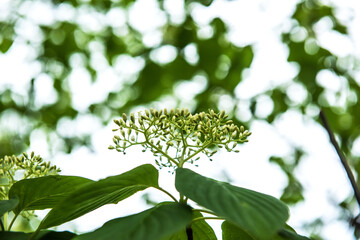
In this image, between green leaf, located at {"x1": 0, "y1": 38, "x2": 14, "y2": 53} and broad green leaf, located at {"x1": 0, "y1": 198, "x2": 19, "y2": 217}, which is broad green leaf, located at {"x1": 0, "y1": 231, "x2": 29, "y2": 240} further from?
green leaf, located at {"x1": 0, "y1": 38, "x2": 14, "y2": 53}

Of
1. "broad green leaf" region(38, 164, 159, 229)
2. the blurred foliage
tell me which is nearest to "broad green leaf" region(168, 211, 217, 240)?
"broad green leaf" region(38, 164, 159, 229)

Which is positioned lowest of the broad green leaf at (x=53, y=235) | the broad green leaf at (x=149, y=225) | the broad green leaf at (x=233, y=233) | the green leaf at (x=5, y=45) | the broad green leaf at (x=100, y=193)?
the broad green leaf at (x=233, y=233)

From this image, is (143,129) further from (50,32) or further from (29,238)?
(50,32)

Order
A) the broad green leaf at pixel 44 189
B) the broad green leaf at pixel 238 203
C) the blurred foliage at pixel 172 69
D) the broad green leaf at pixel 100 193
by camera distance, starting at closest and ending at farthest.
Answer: the broad green leaf at pixel 238 203, the broad green leaf at pixel 100 193, the broad green leaf at pixel 44 189, the blurred foliage at pixel 172 69

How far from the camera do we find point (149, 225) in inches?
35.6

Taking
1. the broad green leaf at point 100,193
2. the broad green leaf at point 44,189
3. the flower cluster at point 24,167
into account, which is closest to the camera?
the broad green leaf at point 100,193

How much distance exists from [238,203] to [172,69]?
3.73 meters

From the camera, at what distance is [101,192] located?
3.47ft

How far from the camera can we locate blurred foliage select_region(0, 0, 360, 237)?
441 cm

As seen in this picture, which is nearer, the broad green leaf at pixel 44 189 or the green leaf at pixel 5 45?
the broad green leaf at pixel 44 189

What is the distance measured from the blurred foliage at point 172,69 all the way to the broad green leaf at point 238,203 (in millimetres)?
2864

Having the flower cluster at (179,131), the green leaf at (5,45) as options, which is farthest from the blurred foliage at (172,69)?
the flower cluster at (179,131)

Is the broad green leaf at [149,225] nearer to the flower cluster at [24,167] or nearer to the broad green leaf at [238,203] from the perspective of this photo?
the broad green leaf at [238,203]

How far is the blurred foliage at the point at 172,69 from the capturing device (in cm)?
441
